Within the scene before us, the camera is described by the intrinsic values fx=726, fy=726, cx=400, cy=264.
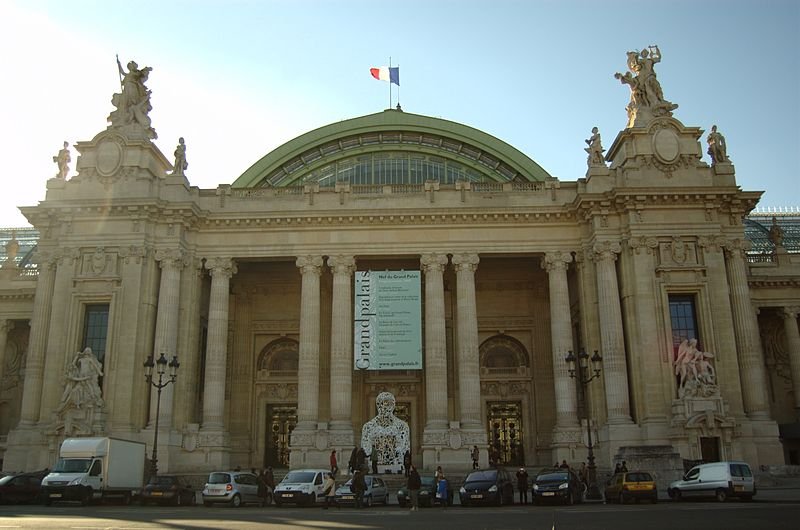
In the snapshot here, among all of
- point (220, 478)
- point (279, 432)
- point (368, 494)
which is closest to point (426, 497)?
point (368, 494)

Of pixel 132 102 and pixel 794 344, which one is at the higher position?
pixel 132 102

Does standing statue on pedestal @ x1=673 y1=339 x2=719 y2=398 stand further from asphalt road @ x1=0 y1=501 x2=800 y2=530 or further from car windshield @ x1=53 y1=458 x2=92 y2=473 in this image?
car windshield @ x1=53 y1=458 x2=92 y2=473

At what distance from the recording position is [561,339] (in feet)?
122

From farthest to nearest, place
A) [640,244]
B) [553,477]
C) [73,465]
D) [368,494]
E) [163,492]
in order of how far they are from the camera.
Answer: [640,244] < [73,465] < [368,494] < [163,492] < [553,477]

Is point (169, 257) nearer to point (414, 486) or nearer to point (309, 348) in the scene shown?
point (309, 348)

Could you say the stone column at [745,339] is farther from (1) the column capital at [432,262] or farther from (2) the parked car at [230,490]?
(2) the parked car at [230,490]

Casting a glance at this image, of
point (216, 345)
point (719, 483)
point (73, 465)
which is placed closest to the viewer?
point (719, 483)

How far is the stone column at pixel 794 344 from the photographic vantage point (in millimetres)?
42875

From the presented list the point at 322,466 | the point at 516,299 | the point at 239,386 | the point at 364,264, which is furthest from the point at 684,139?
the point at 239,386

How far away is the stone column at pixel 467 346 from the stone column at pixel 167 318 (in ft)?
47.4

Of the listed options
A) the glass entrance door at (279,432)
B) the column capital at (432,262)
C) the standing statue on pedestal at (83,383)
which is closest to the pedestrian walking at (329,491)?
the column capital at (432,262)

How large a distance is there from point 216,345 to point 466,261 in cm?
1372

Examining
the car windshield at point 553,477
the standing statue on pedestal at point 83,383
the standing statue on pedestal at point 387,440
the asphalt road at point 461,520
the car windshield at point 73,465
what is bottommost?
the asphalt road at point 461,520

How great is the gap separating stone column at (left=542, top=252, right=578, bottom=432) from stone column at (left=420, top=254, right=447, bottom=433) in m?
5.64
